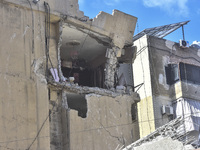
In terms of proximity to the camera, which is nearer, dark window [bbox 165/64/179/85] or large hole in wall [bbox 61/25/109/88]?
large hole in wall [bbox 61/25/109/88]

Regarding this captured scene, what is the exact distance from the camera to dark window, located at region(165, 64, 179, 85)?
989 inches

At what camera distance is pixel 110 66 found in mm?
22047

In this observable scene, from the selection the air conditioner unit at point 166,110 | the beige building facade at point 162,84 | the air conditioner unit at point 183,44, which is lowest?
the air conditioner unit at point 166,110

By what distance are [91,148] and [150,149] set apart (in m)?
5.22

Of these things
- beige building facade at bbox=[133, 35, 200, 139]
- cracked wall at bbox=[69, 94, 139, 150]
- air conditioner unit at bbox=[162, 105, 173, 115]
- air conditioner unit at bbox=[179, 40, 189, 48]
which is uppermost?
air conditioner unit at bbox=[179, 40, 189, 48]

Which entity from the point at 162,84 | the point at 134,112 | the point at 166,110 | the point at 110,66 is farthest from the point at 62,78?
the point at 162,84

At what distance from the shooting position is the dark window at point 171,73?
25125mm

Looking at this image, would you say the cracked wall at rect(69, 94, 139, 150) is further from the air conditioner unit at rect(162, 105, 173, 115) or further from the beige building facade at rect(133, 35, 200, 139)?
the beige building facade at rect(133, 35, 200, 139)

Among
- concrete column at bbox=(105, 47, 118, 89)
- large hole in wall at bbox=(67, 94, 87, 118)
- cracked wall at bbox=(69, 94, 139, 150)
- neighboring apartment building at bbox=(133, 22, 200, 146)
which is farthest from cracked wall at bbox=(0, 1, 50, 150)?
neighboring apartment building at bbox=(133, 22, 200, 146)

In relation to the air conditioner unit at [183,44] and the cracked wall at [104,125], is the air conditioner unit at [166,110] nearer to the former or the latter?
the cracked wall at [104,125]

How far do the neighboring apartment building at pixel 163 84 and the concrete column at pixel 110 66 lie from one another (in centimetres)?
349

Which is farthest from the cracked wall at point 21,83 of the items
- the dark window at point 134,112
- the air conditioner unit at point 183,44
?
the air conditioner unit at point 183,44

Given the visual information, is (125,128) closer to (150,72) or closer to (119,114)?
(119,114)

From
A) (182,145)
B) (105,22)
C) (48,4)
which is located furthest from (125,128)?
(182,145)
